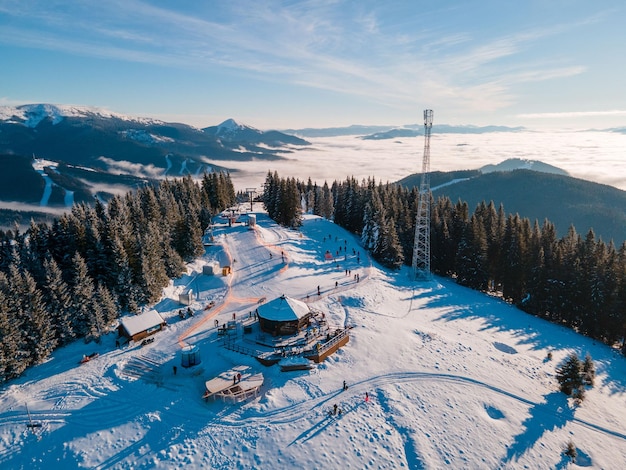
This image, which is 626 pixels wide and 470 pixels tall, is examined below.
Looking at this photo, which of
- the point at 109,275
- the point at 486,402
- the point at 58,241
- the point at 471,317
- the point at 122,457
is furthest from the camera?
the point at 471,317

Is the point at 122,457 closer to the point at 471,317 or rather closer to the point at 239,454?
the point at 239,454

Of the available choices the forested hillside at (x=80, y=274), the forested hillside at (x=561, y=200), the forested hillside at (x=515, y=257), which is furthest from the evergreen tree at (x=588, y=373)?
the forested hillside at (x=561, y=200)

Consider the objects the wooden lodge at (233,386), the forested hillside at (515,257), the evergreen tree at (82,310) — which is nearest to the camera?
the wooden lodge at (233,386)

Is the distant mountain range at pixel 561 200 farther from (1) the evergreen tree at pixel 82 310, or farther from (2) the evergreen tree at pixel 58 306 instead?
(2) the evergreen tree at pixel 58 306

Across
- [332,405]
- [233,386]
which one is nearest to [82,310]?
[233,386]

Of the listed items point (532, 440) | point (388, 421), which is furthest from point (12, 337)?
point (532, 440)

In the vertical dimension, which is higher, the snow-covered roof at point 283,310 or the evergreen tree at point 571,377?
the snow-covered roof at point 283,310
